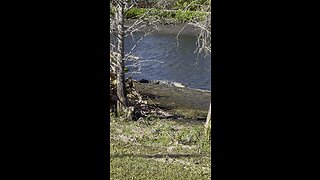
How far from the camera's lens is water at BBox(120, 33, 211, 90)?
15219mm

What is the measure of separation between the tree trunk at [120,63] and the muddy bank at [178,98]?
1.37 meters

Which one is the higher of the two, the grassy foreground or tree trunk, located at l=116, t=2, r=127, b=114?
tree trunk, located at l=116, t=2, r=127, b=114

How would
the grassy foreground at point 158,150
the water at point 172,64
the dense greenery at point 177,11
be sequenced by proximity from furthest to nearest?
the water at point 172,64 < the dense greenery at point 177,11 < the grassy foreground at point 158,150

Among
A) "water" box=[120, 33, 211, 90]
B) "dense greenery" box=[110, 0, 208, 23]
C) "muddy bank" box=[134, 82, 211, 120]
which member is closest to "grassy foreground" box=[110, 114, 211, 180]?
"muddy bank" box=[134, 82, 211, 120]

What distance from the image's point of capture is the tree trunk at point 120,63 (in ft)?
36.9

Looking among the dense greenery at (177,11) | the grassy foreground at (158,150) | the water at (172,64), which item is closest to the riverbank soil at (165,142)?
→ the grassy foreground at (158,150)

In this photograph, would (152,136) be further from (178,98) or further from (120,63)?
(178,98)

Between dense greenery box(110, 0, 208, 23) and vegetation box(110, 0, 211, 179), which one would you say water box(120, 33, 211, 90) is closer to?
dense greenery box(110, 0, 208, 23)

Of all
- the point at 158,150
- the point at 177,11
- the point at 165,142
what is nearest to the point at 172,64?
the point at 177,11

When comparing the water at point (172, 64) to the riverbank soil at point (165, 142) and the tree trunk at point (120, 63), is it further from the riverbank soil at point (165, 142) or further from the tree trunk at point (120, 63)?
the tree trunk at point (120, 63)

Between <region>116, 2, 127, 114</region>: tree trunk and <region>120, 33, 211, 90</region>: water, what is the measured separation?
1.72 m

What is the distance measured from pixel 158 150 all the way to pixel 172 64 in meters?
8.30
